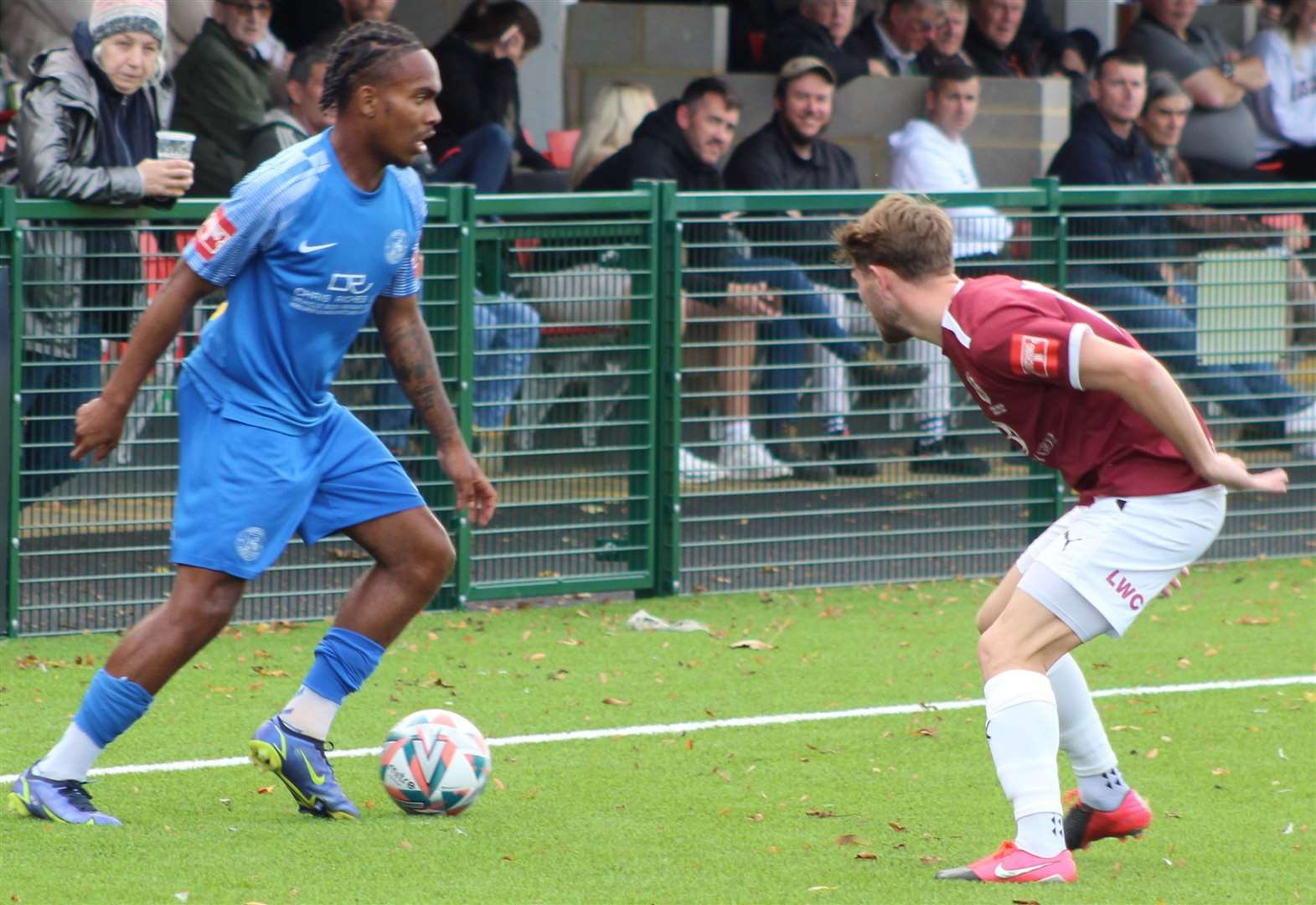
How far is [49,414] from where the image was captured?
8.34 m

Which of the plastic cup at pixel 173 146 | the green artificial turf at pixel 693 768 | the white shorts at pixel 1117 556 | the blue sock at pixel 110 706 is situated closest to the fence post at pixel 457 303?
the green artificial turf at pixel 693 768

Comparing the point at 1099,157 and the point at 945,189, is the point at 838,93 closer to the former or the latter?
the point at 945,189

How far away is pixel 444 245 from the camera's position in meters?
9.10

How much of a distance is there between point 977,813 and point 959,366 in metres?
1.52

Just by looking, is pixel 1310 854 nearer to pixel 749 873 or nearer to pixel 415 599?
pixel 749 873

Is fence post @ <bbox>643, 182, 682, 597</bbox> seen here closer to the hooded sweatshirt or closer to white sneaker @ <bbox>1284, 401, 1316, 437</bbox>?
the hooded sweatshirt

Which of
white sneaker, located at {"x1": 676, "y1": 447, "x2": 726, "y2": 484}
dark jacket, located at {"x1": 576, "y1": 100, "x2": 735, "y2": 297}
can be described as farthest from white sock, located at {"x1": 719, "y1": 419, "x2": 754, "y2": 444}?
dark jacket, located at {"x1": 576, "y1": 100, "x2": 735, "y2": 297}

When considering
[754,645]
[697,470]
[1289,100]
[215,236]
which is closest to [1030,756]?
[215,236]

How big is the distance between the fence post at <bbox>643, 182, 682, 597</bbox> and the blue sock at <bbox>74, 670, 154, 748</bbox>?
14.3 feet

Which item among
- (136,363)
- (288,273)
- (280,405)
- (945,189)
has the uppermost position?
(945,189)

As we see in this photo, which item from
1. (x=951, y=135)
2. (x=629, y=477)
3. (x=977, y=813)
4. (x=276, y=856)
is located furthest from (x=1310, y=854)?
(x=951, y=135)

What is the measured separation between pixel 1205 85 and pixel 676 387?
699 centimetres

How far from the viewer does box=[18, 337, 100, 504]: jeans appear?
831 centimetres

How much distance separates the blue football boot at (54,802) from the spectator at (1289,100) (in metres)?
12.2
